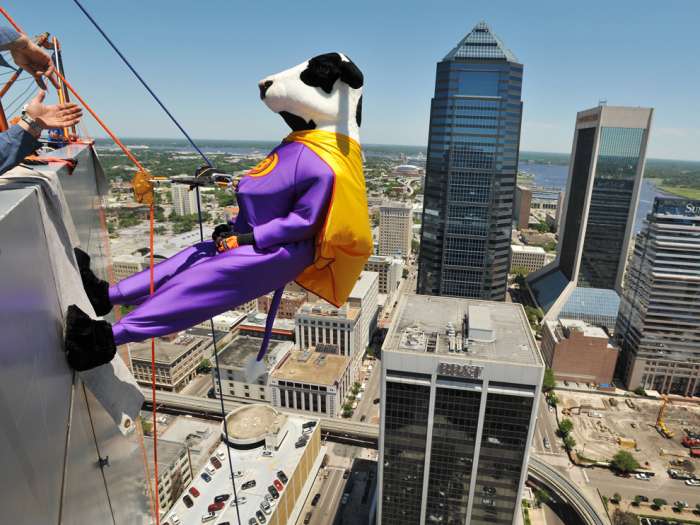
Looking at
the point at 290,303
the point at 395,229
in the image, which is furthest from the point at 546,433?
the point at 395,229

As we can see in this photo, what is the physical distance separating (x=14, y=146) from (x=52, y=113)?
30 centimetres

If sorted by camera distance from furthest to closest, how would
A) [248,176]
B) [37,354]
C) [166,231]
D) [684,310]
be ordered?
1. [166,231]
2. [684,310]
3. [248,176]
4. [37,354]

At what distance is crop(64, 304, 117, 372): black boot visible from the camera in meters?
1.80

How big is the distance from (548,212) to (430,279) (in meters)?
57.4

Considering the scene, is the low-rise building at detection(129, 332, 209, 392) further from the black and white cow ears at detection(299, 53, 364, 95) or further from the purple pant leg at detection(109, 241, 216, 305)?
the black and white cow ears at detection(299, 53, 364, 95)

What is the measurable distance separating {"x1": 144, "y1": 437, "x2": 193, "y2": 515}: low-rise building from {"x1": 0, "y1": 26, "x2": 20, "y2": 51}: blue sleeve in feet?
52.9

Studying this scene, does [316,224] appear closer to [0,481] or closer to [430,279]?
[0,481]

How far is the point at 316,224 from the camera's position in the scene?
3217 millimetres

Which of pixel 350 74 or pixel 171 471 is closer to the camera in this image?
pixel 350 74

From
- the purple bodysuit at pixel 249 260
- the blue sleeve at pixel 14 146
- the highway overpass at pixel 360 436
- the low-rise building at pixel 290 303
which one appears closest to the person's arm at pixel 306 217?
the purple bodysuit at pixel 249 260

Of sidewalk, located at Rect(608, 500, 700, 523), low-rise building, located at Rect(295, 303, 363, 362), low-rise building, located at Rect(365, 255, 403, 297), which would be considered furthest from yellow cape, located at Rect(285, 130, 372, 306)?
low-rise building, located at Rect(365, 255, 403, 297)

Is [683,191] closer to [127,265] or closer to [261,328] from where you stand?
[261,328]

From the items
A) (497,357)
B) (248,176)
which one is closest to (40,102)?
(248,176)

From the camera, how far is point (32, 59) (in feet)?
9.15
